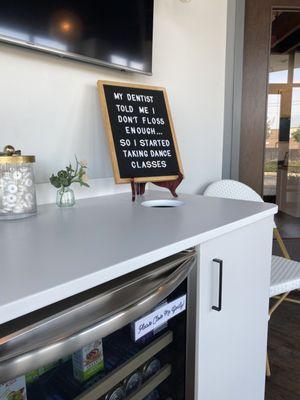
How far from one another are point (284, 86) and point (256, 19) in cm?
64

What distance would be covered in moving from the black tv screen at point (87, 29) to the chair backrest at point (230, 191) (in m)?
0.78

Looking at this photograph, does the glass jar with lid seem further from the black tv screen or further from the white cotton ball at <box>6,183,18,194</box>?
the black tv screen

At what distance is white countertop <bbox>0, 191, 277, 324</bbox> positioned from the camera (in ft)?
1.59

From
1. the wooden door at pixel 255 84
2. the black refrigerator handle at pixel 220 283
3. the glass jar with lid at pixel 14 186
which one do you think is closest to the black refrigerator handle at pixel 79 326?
the black refrigerator handle at pixel 220 283

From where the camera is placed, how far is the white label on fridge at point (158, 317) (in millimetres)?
684

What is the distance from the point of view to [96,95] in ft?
4.32

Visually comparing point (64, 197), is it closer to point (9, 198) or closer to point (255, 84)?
point (9, 198)

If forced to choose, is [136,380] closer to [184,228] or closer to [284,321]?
[184,228]

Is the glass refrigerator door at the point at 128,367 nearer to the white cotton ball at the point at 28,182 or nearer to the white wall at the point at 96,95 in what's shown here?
the white cotton ball at the point at 28,182

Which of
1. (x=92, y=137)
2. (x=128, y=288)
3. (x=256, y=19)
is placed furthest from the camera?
(x=256, y=19)

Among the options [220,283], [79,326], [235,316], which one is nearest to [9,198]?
[79,326]

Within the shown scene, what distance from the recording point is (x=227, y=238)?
0.89 meters

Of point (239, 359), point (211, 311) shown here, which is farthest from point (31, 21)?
point (239, 359)

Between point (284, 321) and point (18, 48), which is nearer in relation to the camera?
point (18, 48)
